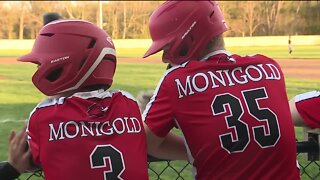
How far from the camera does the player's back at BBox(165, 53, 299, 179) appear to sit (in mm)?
1720

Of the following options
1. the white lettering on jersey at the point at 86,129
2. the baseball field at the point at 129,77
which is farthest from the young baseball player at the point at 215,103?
the baseball field at the point at 129,77

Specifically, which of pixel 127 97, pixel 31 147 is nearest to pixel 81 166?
pixel 31 147

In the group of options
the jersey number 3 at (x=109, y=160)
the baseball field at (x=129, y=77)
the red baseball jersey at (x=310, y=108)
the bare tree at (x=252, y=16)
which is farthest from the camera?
the bare tree at (x=252, y=16)

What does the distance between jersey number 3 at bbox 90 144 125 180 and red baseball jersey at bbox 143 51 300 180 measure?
0.58 feet

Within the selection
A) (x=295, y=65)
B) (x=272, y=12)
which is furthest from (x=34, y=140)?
(x=272, y=12)

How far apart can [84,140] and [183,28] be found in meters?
0.47

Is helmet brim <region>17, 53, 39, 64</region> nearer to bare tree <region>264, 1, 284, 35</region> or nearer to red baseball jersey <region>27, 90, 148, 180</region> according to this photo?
red baseball jersey <region>27, 90, 148, 180</region>

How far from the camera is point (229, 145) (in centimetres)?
174

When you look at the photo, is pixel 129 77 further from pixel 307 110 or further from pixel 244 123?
pixel 244 123

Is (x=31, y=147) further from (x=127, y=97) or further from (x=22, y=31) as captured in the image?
(x=22, y=31)

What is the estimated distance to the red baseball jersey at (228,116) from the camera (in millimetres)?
1721

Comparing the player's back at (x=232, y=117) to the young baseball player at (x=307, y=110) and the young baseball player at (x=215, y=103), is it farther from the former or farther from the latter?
the young baseball player at (x=307, y=110)

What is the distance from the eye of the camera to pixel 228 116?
5.61ft

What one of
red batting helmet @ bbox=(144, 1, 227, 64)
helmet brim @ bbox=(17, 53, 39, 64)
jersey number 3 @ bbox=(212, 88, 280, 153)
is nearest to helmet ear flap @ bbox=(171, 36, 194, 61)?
red batting helmet @ bbox=(144, 1, 227, 64)
